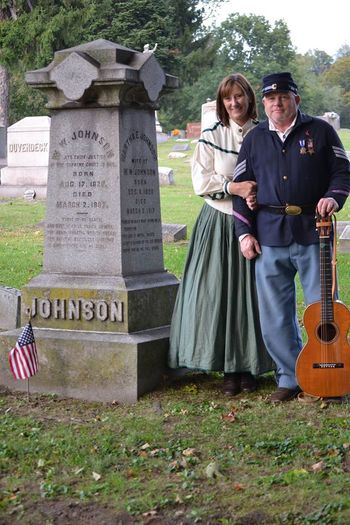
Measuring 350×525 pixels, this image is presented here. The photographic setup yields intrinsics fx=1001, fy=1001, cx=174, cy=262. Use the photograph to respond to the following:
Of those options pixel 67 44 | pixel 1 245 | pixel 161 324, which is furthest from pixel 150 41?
pixel 161 324

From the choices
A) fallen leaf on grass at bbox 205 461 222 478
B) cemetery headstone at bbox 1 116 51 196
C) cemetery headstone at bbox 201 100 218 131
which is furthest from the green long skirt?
cemetery headstone at bbox 1 116 51 196

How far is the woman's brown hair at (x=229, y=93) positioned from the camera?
20.6ft

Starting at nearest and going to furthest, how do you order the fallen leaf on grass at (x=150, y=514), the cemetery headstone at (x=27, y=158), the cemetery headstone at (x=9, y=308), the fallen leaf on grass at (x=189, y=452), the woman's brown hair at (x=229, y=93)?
1. the fallen leaf on grass at (x=150, y=514)
2. the fallen leaf on grass at (x=189, y=452)
3. the woman's brown hair at (x=229, y=93)
4. the cemetery headstone at (x=9, y=308)
5. the cemetery headstone at (x=27, y=158)

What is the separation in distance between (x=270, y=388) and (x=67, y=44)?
93.7 ft

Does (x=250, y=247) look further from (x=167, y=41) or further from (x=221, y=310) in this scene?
(x=167, y=41)

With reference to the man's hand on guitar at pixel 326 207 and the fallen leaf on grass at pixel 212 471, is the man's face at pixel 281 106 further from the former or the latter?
the fallen leaf on grass at pixel 212 471

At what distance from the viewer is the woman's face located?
6297 mm

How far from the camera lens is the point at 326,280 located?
5863 millimetres

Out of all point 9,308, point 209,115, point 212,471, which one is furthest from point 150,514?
point 9,308

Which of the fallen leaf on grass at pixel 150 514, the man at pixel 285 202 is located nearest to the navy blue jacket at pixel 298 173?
the man at pixel 285 202

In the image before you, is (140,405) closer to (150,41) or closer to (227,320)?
(227,320)

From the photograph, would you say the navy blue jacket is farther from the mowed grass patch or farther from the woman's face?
the mowed grass patch

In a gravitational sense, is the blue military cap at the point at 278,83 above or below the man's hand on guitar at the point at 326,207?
above

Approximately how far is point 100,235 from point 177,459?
1952mm
